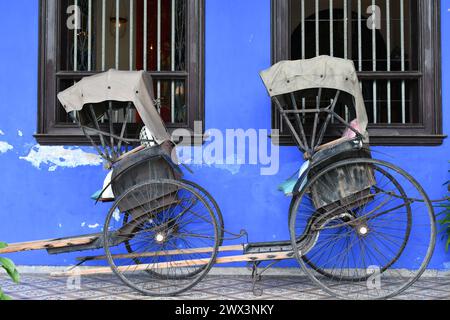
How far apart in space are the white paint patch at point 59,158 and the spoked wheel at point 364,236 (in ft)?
7.23

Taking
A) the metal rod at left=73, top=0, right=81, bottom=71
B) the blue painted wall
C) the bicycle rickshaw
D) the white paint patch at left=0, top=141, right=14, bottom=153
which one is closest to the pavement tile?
the bicycle rickshaw

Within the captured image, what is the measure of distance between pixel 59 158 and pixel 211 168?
156 centimetres

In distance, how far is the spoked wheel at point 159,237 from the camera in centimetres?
514

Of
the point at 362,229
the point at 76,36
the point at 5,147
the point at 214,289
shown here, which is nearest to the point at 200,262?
the point at 214,289

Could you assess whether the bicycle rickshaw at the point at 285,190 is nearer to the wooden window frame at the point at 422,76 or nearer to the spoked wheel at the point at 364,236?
the spoked wheel at the point at 364,236

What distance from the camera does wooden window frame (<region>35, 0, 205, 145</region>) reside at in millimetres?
6227

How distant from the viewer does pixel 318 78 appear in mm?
5168

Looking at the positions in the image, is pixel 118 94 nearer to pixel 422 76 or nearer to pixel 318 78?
pixel 318 78

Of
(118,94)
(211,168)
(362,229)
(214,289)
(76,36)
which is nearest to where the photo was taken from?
(362,229)

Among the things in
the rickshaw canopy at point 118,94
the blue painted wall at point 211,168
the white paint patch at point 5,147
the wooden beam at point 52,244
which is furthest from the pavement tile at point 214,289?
the rickshaw canopy at point 118,94

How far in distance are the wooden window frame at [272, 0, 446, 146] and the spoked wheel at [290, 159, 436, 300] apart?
0.44m

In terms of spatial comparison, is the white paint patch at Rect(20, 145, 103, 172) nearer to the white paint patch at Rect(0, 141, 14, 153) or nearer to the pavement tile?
the white paint patch at Rect(0, 141, 14, 153)

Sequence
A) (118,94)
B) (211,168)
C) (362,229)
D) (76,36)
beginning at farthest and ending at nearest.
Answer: (76,36) → (211,168) → (118,94) → (362,229)

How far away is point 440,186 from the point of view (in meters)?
6.12
